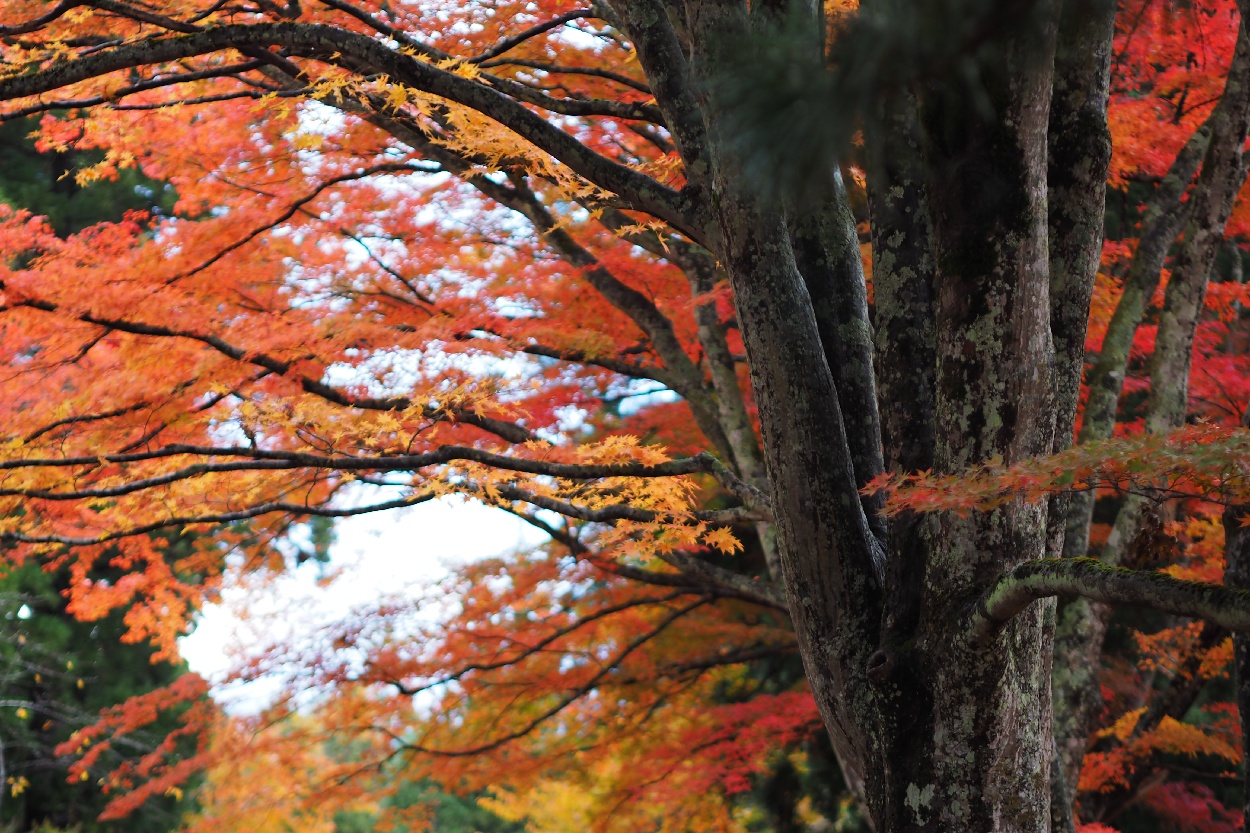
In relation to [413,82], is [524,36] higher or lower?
higher

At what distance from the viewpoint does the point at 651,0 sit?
3.65 meters

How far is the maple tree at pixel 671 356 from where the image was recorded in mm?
2801

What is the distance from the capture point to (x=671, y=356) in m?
6.20

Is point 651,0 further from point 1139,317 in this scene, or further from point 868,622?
point 1139,317

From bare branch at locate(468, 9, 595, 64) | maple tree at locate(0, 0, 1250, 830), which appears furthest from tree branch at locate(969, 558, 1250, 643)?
bare branch at locate(468, 9, 595, 64)

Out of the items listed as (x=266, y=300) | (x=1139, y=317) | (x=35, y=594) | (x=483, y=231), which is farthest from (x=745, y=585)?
(x=35, y=594)

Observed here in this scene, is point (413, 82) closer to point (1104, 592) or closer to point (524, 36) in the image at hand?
point (524, 36)

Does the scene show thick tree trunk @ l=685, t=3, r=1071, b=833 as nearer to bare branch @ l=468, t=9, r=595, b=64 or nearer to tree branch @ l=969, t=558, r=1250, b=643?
tree branch @ l=969, t=558, r=1250, b=643

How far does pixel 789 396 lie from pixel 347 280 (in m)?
4.90

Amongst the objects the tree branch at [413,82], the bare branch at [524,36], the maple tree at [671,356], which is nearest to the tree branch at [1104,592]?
the maple tree at [671,356]

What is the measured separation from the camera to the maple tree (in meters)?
2.80

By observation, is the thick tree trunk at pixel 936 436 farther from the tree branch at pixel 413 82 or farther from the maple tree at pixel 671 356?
the tree branch at pixel 413 82

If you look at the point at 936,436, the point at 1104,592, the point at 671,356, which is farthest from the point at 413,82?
the point at 671,356

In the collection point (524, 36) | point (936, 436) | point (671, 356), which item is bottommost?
point (936, 436)
